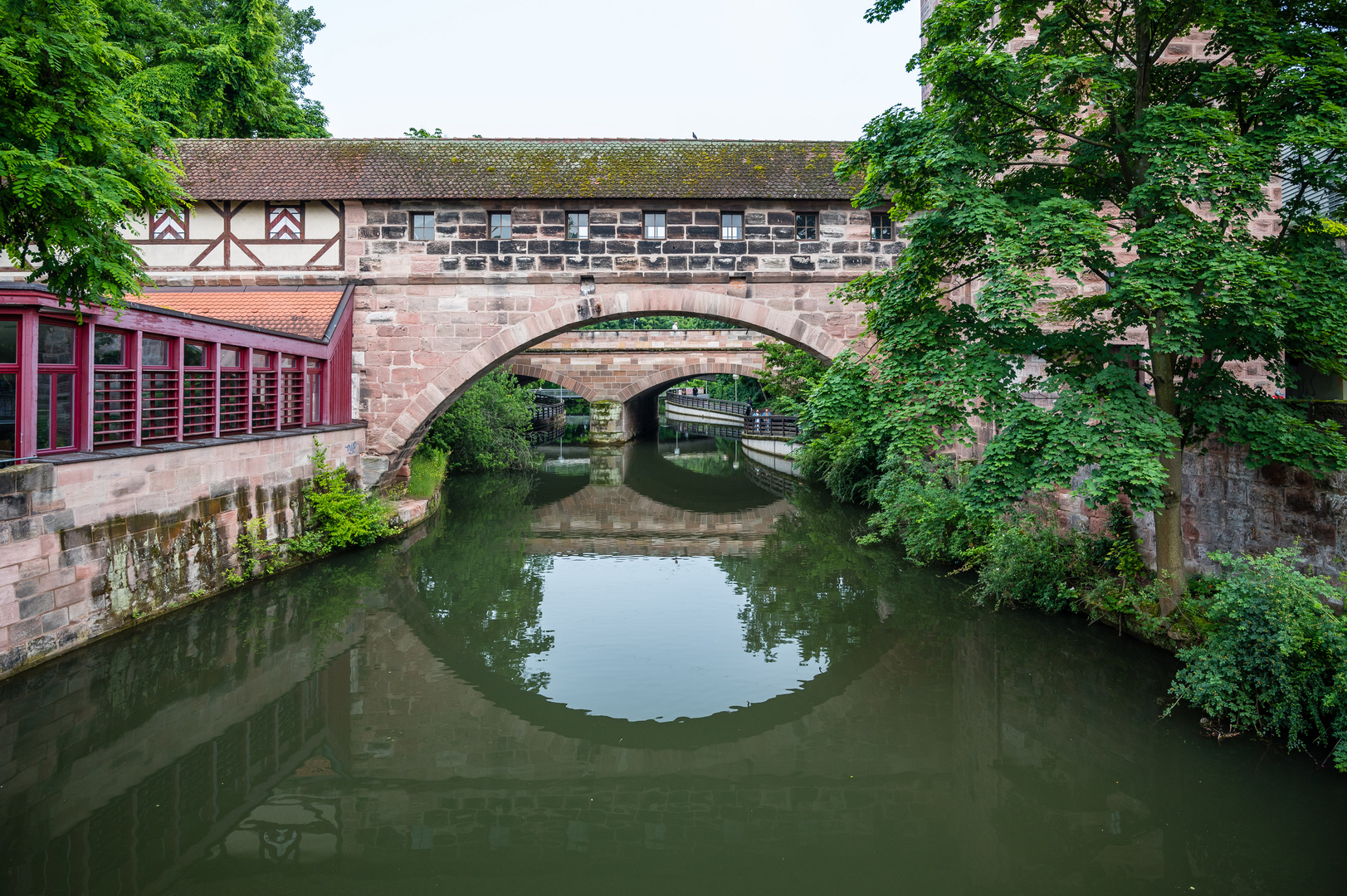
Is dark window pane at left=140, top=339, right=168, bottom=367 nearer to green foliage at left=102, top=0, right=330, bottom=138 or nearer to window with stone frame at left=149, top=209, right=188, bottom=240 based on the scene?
window with stone frame at left=149, top=209, right=188, bottom=240

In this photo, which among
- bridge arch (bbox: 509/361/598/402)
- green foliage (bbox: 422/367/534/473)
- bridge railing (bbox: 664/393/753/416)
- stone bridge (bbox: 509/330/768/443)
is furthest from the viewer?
bridge railing (bbox: 664/393/753/416)

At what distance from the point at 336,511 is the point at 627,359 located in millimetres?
15790

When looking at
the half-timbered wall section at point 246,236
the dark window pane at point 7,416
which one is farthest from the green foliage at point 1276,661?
the half-timbered wall section at point 246,236

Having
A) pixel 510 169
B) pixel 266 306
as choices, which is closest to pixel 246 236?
pixel 266 306

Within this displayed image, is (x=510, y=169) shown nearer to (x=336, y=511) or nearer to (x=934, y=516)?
(x=336, y=511)

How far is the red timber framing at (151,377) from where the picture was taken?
5.80 metres

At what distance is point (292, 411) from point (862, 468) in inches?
342

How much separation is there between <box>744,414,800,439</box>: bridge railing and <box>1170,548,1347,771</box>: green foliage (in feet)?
50.1

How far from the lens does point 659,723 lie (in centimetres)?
527

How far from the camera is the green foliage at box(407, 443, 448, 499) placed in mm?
12961

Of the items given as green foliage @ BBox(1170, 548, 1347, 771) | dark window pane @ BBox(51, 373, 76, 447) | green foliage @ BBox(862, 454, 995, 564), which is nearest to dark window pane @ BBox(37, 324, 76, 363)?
dark window pane @ BBox(51, 373, 76, 447)

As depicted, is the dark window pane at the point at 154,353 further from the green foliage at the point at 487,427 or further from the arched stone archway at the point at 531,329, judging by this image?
the green foliage at the point at 487,427

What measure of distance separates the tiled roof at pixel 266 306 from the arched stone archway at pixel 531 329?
0.77 meters

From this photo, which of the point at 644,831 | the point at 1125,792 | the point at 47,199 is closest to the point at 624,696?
the point at 644,831
